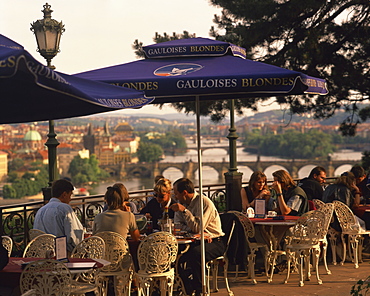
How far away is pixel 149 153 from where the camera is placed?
14350cm

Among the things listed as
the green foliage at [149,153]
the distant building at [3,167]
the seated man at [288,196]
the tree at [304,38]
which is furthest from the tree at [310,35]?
the green foliage at [149,153]

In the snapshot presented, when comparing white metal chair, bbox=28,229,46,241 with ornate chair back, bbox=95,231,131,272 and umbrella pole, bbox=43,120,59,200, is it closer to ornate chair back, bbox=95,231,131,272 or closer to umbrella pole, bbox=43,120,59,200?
ornate chair back, bbox=95,231,131,272

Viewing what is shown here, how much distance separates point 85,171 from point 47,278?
12242 cm

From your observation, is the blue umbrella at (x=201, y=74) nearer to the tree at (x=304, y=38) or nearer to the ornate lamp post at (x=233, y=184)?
the ornate lamp post at (x=233, y=184)

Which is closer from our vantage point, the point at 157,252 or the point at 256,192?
the point at 157,252

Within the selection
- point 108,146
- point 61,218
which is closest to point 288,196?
point 61,218

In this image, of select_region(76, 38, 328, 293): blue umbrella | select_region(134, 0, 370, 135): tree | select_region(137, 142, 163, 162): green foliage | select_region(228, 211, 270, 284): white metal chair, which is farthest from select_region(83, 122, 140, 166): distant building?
select_region(76, 38, 328, 293): blue umbrella

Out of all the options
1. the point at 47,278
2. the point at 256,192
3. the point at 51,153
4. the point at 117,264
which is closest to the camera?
the point at 47,278

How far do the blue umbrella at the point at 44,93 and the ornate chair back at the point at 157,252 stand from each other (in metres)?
1.22

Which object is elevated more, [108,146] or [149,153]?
[108,146]

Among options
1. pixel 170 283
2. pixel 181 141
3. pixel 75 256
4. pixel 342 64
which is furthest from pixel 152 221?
pixel 181 141

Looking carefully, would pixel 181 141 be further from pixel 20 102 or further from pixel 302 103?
pixel 20 102

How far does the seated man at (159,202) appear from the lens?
6.16 m

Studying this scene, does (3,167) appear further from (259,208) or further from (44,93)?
(44,93)
